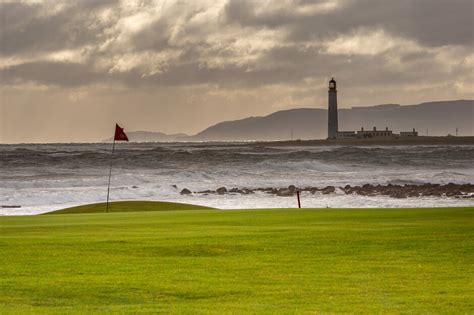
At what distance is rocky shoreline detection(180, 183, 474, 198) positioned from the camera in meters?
51.1

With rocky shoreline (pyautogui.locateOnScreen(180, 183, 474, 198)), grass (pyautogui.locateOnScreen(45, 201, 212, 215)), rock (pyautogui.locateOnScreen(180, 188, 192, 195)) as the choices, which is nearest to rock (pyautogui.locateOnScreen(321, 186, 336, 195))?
rocky shoreline (pyautogui.locateOnScreen(180, 183, 474, 198))

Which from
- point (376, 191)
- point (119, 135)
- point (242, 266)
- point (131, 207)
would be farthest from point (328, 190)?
point (242, 266)

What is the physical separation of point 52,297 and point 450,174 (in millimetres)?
62696

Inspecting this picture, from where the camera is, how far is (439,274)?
1309 centimetres

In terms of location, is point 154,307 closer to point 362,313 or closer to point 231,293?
point 231,293

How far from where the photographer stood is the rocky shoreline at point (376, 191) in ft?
168

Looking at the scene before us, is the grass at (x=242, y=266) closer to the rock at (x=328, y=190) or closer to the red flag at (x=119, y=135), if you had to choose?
the red flag at (x=119, y=135)

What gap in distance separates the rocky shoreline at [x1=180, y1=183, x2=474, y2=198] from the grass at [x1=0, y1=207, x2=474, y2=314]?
2987cm

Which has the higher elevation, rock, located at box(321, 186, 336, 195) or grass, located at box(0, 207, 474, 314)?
grass, located at box(0, 207, 474, 314)

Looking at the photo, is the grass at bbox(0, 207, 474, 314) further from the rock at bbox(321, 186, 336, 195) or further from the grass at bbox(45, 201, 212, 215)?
the rock at bbox(321, 186, 336, 195)

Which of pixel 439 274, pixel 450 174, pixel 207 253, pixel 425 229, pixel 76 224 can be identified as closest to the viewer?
pixel 439 274

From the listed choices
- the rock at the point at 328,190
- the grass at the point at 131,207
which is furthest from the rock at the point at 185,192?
the grass at the point at 131,207

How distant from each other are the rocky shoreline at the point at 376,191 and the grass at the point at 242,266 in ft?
98.0

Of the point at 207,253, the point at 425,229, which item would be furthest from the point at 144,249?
the point at 425,229
